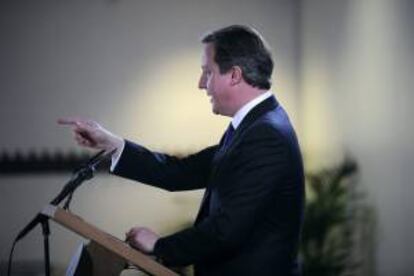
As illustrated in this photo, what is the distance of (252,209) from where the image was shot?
1505 millimetres

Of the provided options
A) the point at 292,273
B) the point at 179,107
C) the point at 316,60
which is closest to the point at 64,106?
the point at 179,107

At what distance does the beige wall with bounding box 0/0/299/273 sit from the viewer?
4.78 m

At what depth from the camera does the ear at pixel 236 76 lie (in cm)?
165

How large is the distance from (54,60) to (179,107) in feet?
3.11

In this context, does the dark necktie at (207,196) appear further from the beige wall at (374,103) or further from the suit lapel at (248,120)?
the beige wall at (374,103)

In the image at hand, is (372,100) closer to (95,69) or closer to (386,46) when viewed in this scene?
(386,46)

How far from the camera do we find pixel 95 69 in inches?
190

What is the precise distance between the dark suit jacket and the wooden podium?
13cm

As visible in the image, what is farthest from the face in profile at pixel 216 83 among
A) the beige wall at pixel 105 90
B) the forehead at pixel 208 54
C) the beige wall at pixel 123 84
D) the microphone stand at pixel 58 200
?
the beige wall at pixel 105 90

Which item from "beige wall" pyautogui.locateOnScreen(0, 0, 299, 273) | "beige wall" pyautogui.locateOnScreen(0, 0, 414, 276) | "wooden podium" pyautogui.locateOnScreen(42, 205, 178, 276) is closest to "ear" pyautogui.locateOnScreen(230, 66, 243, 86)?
"wooden podium" pyautogui.locateOnScreen(42, 205, 178, 276)

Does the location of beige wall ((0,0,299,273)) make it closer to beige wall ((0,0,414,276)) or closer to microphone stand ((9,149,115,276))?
beige wall ((0,0,414,276))

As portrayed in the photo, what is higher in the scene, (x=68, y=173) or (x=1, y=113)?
(x=1, y=113)

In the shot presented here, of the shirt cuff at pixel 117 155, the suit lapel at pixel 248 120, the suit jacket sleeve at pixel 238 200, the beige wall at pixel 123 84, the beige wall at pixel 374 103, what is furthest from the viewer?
the beige wall at pixel 123 84

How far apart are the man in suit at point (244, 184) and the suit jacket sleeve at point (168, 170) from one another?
10.2 inches
